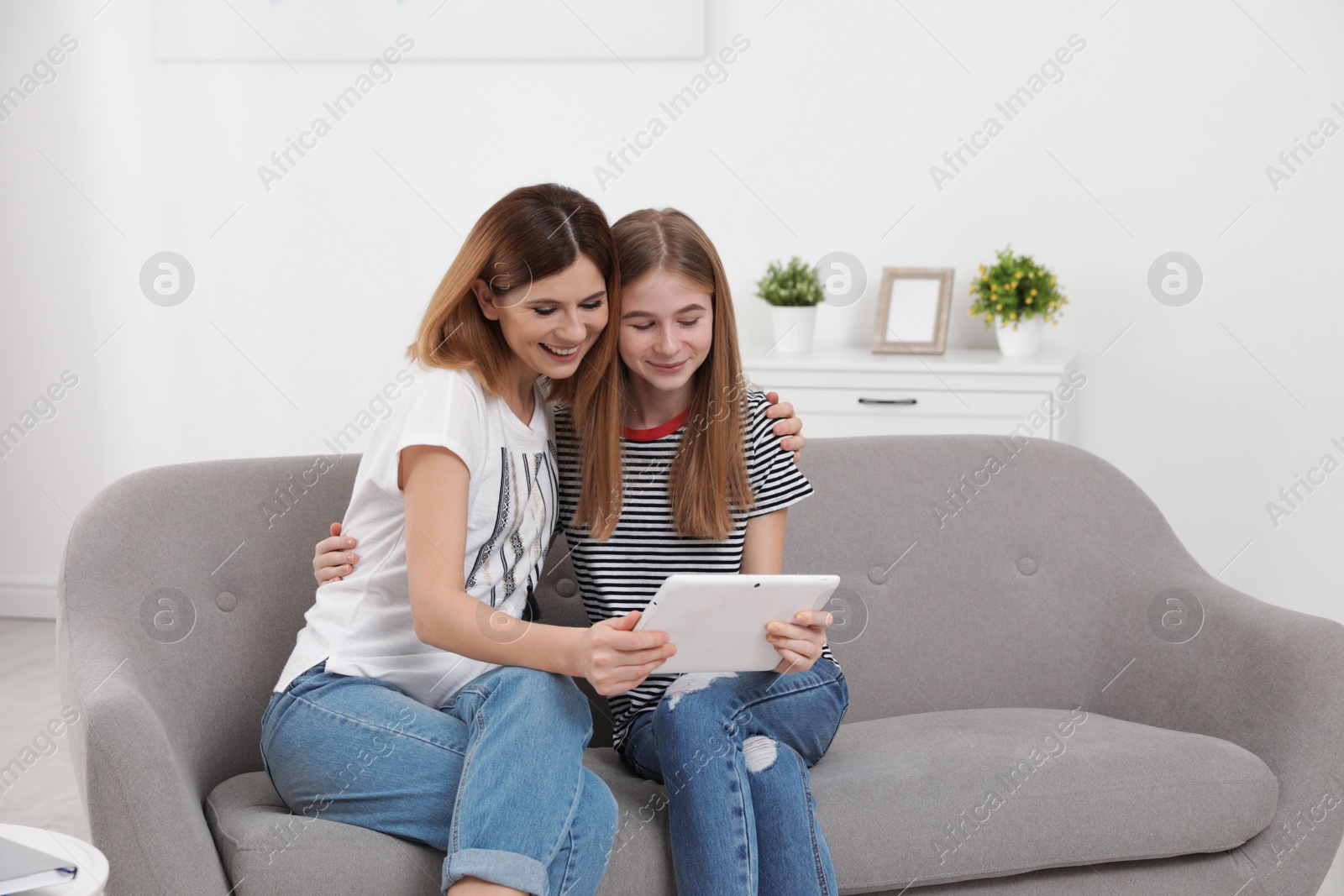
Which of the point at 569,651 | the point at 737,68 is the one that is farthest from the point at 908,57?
the point at 569,651

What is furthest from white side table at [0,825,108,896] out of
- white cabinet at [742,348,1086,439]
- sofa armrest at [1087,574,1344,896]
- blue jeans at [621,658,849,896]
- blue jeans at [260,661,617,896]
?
white cabinet at [742,348,1086,439]

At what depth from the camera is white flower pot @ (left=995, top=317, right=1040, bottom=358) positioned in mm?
2984

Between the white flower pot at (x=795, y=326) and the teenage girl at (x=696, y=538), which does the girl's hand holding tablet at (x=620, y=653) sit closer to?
the teenage girl at (x=696, y=538)

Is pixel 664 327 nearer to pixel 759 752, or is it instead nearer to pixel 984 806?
pixel 759 752

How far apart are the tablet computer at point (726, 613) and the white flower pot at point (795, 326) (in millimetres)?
1705

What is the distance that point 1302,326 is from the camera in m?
3.07

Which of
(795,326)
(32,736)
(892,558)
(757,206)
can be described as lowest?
(32,736)

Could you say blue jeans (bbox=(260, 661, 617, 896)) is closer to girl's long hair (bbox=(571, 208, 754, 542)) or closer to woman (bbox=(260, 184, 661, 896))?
woman (bbox=(260, 184, 661, 896))

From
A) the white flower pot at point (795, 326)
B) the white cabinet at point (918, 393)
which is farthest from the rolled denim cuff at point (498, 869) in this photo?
the white flower pot at point (795, 326)

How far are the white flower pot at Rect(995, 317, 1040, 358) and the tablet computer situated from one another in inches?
68.9

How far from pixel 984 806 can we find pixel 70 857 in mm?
1047

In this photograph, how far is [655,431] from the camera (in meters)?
1.65

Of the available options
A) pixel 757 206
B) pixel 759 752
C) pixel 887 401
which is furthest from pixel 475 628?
pixel 757 206

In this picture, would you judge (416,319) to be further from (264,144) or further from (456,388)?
(456,388)
